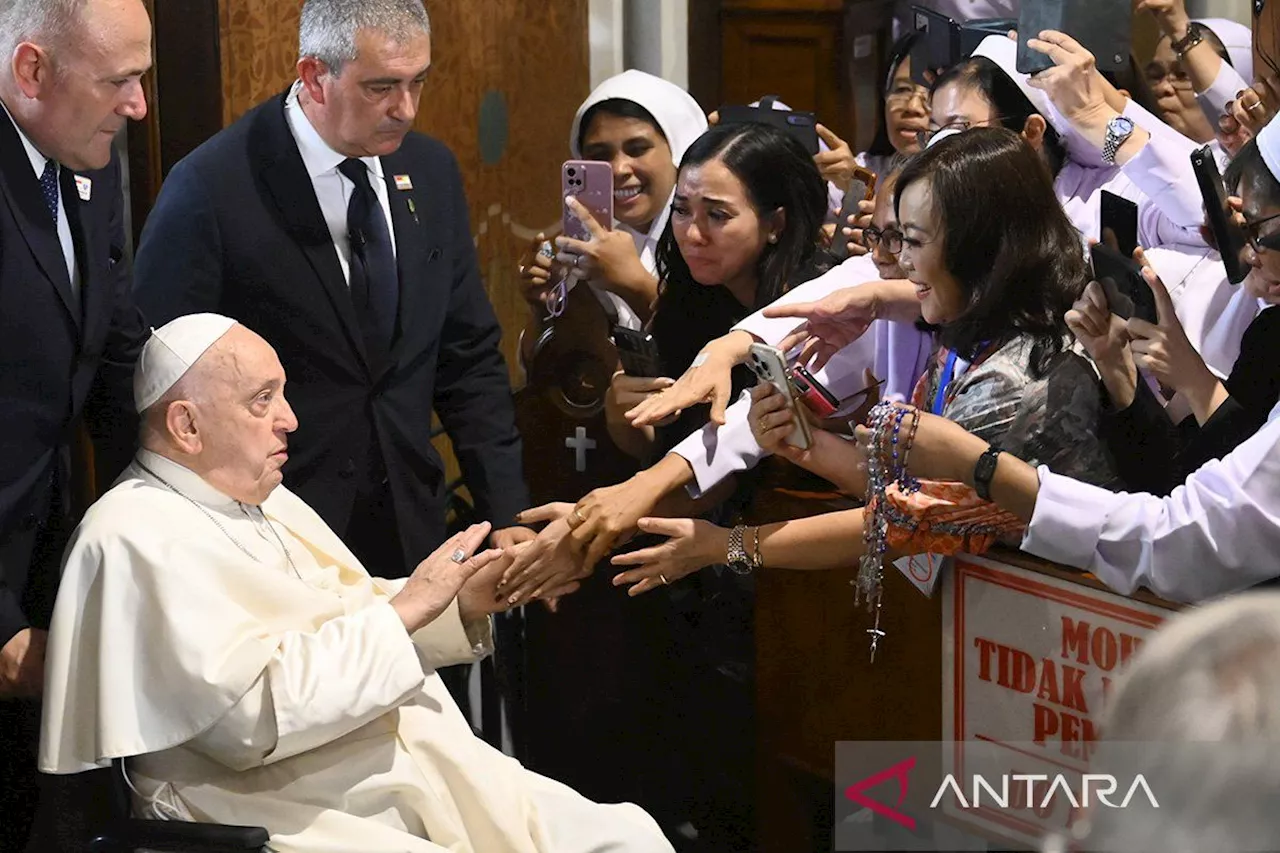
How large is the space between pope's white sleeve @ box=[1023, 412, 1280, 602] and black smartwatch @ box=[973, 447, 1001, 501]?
8cm

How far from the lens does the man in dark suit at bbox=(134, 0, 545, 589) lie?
3.71 metres

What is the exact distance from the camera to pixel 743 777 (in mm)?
4059

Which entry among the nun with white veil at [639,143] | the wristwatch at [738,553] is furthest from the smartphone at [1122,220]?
the nun with white veil at [639,143]

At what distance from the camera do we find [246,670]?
2.87 m

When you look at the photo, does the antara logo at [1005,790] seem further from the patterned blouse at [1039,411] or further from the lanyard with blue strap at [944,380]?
the lanyard with blue strap at [944,380]

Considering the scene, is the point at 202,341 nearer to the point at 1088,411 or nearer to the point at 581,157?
the point at 1088,411

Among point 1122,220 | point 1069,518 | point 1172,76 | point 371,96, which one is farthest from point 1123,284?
point 371,96

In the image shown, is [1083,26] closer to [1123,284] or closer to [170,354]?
[1123,284]

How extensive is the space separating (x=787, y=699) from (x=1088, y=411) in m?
0.99

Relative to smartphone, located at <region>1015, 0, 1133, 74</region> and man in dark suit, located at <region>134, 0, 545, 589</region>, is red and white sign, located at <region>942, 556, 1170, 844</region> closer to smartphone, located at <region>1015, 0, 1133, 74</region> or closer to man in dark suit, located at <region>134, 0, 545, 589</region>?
man in dark suit, located at <region>134, 0, 545, 589</region>

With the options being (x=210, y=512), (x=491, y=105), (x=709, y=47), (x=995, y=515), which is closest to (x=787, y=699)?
(x=995, y=515)

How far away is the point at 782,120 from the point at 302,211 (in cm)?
124

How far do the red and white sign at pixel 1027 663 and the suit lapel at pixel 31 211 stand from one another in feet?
5.65

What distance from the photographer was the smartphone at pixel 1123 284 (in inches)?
121
